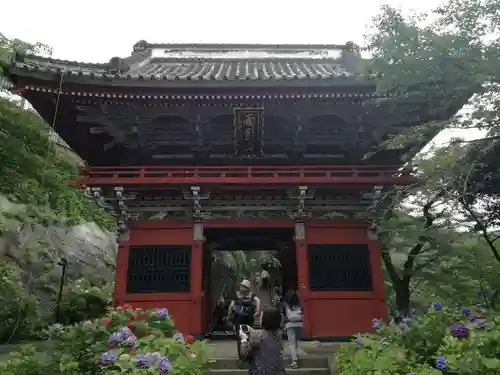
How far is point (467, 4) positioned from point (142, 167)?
772 cm


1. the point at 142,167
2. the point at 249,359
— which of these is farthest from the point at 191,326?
the point at 249,359

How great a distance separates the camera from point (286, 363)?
7.59m

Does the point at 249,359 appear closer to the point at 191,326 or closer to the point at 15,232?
the point at 191,326

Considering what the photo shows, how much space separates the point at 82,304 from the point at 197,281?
8240 mm

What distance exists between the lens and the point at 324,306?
995cm

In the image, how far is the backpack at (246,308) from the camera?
5869mm

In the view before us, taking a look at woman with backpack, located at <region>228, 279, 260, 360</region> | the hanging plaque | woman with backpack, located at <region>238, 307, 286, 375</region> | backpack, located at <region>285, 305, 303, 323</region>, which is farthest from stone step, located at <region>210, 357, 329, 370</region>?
the hanging plaque

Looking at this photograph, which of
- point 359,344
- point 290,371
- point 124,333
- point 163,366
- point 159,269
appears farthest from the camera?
point 159,269

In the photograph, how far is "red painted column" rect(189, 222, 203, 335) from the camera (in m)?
9.77

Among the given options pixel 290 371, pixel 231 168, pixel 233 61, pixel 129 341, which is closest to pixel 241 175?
pixel 231 168

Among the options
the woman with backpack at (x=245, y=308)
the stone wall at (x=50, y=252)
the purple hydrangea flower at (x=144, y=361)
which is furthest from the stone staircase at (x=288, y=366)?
the stone wall at (x=50, y=252)

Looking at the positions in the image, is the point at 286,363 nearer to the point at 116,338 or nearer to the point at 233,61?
the point at 116,338

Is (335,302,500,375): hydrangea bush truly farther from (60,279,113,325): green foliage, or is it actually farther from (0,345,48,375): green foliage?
(60,279,113,325): green foliage

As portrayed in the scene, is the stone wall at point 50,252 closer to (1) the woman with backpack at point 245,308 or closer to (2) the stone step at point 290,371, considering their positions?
(2) the stone step at point 290,371
